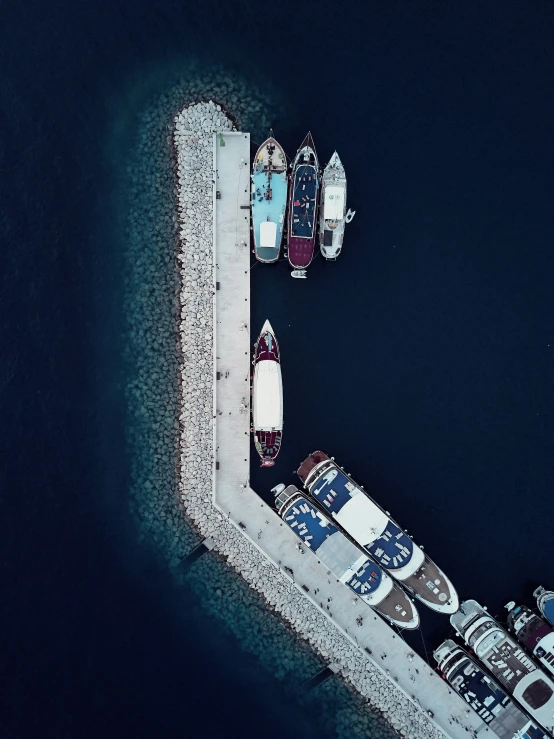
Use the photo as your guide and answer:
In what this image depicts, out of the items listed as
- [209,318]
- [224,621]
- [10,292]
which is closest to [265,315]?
[209,318]

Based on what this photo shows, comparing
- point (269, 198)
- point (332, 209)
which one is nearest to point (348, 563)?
point (332, 209)

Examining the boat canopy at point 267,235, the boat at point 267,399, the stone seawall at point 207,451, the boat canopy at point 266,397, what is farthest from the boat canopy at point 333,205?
the boat canopy at point 266,397

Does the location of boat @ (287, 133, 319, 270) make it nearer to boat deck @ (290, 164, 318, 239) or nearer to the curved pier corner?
boat deck @ (290, 164, 318, 239)

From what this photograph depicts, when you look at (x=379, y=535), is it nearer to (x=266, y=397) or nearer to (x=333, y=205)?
(x=266, y=397)

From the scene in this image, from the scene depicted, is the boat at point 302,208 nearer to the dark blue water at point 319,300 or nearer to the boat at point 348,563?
the dark blue water at point 319,300

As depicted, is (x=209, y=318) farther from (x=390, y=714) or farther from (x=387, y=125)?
(x=390, y=714)
